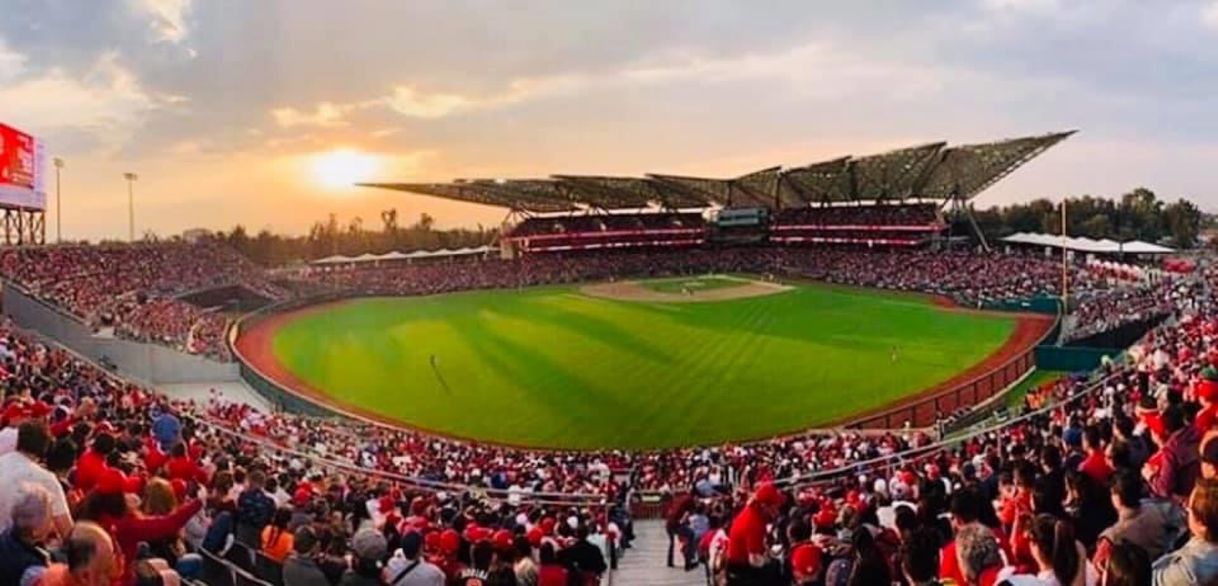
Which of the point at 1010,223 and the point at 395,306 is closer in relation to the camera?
the point at 395,306

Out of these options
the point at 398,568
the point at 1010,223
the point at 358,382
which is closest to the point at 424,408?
the point at 358,382

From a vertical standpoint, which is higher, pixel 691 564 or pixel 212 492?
pixel 212 492

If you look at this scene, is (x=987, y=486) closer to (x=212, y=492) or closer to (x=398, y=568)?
(x=398, y=568)

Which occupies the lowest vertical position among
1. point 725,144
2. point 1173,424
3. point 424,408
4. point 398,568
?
point 424,408

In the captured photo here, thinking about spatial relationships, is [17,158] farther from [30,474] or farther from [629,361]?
[30,474]

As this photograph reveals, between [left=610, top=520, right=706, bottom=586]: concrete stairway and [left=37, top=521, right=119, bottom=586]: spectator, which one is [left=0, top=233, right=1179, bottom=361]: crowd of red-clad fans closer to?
[left=610, top=520, right=706, bottom=586]: concrete stairway
